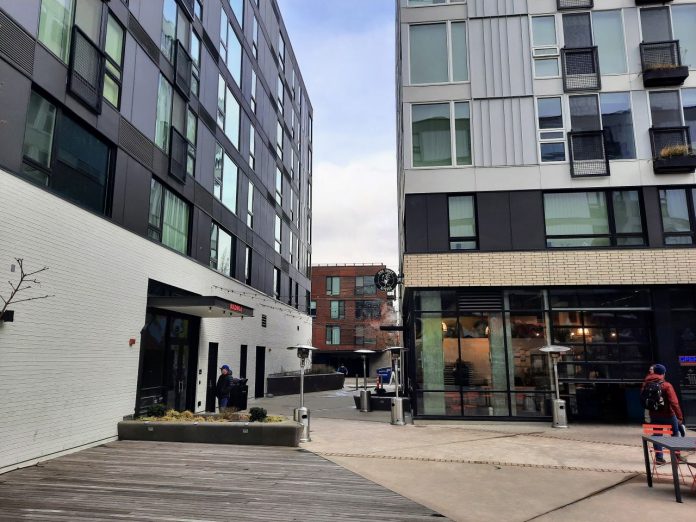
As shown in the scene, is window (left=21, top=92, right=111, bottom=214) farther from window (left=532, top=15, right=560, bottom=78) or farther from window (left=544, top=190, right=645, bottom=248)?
window (left=532, top=15, right=560, bottom=78)

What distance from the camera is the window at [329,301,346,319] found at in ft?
185

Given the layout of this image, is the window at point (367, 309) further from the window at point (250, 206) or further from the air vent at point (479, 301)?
the air vent at point (479, 301)

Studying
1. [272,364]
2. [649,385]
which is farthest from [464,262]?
[272,364]

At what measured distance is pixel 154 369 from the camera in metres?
13.2

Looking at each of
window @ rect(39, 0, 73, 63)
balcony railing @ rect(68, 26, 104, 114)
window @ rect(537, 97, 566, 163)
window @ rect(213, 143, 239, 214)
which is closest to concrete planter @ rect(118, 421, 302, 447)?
balcony railing @ rect(68, 26, 104, 114)

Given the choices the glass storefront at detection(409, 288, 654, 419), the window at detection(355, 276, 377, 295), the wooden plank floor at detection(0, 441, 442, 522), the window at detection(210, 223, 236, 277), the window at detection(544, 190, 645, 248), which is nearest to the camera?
the wooden plank floor at detection(0, 441, 442, 522)

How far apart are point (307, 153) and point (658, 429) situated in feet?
111

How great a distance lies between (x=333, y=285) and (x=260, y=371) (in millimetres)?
34511

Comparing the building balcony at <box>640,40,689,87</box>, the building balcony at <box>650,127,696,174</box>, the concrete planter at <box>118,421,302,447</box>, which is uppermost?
the building balcony at <box>640,40,689,87</box>

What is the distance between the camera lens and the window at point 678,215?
14.9m

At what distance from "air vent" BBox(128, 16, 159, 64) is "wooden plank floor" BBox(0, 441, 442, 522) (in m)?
9.86

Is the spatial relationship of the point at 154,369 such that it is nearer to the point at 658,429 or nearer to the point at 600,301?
the point at 658,429

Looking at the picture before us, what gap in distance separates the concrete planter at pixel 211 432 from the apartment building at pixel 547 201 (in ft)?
17.3

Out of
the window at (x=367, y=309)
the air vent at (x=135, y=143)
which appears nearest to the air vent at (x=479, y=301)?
the air vent at (x=135, y=143)
